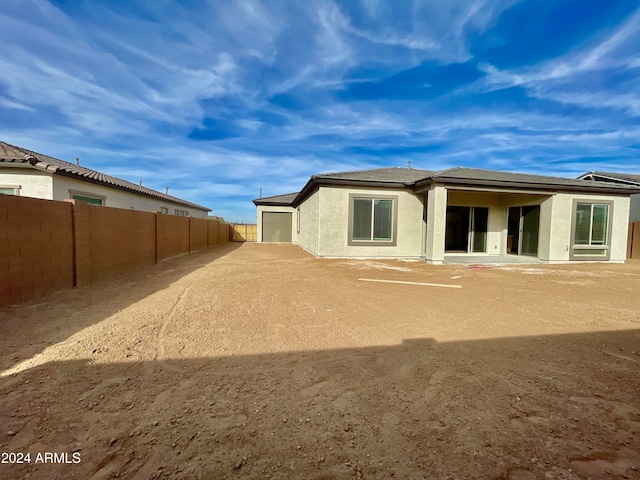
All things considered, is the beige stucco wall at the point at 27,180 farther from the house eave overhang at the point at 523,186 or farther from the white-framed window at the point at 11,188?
the house eave overhang at the point at 523,186

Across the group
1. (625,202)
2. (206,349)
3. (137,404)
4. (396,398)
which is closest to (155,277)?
(206,349)

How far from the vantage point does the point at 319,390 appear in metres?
2.38

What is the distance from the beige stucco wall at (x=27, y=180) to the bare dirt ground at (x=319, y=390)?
21.6 feet

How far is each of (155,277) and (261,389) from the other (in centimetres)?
616

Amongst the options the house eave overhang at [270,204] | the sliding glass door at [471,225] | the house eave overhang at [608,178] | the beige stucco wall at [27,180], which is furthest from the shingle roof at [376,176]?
the house eave overhang at [608,178]

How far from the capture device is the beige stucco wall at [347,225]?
11.2 metres

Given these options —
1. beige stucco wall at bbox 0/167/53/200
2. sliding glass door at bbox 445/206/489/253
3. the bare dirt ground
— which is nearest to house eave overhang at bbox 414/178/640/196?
sliding glass door at bbox 445/206/489/253

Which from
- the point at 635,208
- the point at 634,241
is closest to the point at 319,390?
the point at 634,241

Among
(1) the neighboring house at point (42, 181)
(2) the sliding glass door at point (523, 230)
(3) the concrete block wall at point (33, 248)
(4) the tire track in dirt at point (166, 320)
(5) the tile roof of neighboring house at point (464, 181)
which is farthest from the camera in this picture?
(2) the sliding glass door at point (523, 230)

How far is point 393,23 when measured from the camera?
9.23 metres

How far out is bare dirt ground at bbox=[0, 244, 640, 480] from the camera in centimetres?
166

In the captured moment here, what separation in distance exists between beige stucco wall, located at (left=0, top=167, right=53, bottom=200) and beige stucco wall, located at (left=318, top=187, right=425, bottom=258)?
9.09 meters

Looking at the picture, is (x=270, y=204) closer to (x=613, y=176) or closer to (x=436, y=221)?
(x=436, y=221)

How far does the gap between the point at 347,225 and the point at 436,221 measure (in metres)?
3.25
